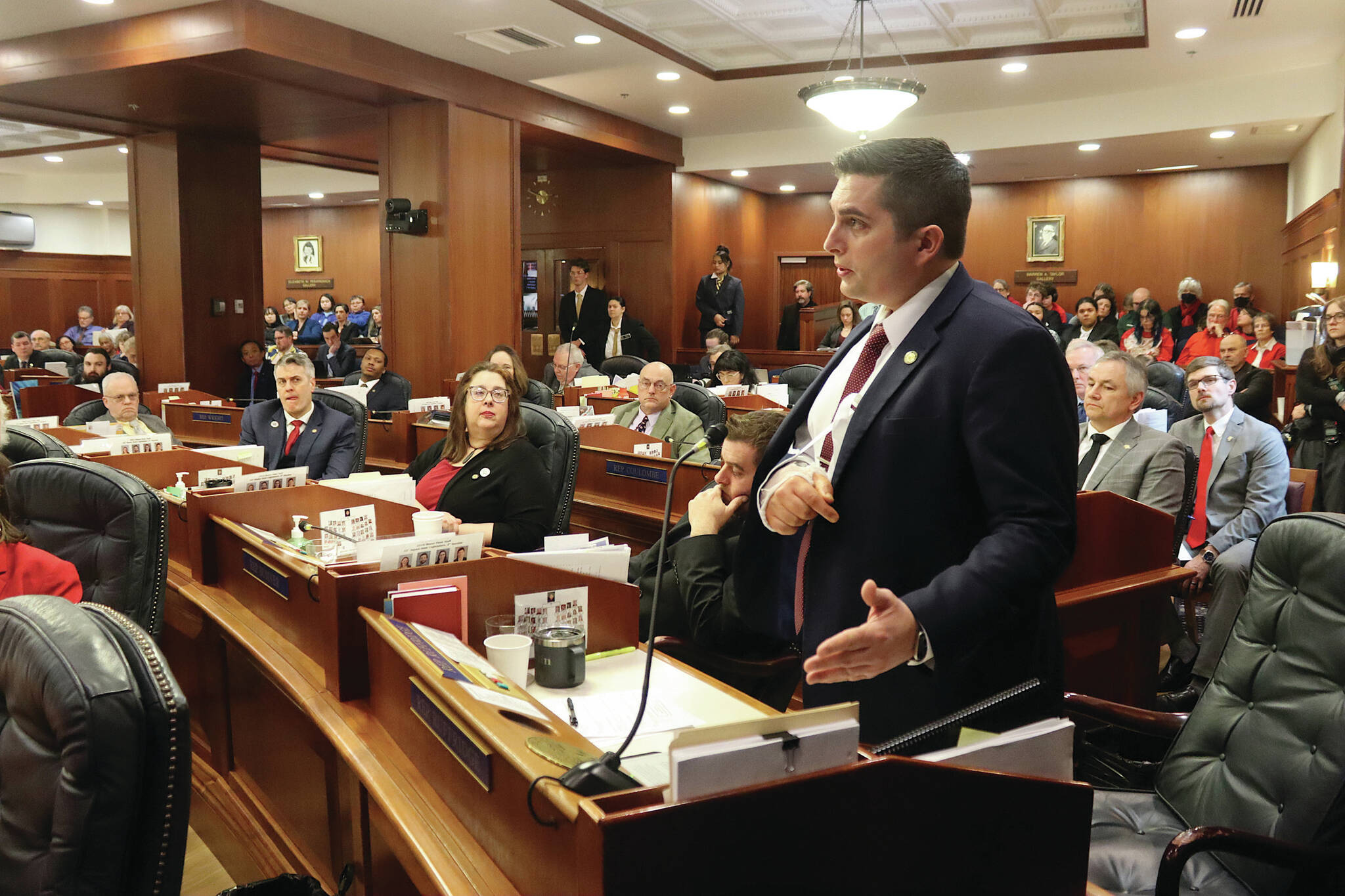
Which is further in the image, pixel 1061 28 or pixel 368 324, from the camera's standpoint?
pixel 368 324

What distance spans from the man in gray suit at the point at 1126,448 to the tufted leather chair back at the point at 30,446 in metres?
3.38

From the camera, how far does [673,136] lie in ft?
37.3

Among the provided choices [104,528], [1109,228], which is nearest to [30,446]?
[104,528]

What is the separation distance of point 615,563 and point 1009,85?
8.29 m

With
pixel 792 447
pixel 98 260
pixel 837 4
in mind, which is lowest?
pixel 792 447

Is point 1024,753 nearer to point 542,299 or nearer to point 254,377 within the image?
point 254,377

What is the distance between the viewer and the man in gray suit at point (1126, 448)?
3.51 meters

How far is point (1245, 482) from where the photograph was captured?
4.07m

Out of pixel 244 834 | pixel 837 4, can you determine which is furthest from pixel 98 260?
pixel 244 834

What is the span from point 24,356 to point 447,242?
24.6 feet

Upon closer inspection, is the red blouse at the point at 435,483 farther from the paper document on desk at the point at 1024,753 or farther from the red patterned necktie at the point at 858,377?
the paper document on desk at the point at 1024,753

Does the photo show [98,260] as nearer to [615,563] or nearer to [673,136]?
[673,136]

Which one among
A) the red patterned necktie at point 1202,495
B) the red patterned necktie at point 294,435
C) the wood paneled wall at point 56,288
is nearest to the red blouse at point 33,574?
the red patterned necktie at point 294,435

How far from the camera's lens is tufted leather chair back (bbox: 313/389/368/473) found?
4.54 m
